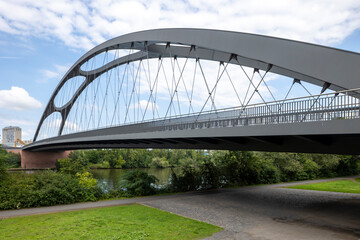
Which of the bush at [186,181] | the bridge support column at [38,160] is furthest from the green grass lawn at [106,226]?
the bridge support column at [38,160]

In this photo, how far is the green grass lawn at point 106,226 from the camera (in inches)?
344

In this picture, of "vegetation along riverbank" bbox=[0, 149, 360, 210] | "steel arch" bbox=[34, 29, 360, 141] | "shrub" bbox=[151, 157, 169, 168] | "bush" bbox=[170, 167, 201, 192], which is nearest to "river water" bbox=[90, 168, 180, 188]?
"bush" bbox=[170, 167, 201, 192]

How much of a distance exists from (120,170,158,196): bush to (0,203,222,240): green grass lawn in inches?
186

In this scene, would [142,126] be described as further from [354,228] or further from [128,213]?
[354,228]

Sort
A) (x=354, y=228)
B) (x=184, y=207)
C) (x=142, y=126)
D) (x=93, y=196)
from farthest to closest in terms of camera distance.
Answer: (x=142, y=126) → (x=93, y=196) → (x=184, y=207) → (x=354, y=228)

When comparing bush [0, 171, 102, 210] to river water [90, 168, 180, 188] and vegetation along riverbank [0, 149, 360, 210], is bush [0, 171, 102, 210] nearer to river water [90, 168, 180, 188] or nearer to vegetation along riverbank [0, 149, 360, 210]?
vegetation along riverbank [0, 149, 360, 210]

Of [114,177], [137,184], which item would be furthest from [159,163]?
[137,184]

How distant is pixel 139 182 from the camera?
17.0 metres

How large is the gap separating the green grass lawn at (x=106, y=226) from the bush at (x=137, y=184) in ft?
15.5

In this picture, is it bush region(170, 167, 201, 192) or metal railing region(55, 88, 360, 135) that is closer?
metal railing region(55, 88, 360, 135)

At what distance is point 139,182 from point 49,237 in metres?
8.55

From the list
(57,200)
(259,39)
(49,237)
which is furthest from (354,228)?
(57,200)

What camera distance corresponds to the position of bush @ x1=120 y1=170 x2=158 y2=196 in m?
17.0

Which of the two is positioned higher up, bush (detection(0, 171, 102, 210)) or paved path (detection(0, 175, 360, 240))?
bush (detection(0, 171, 102, 210))
